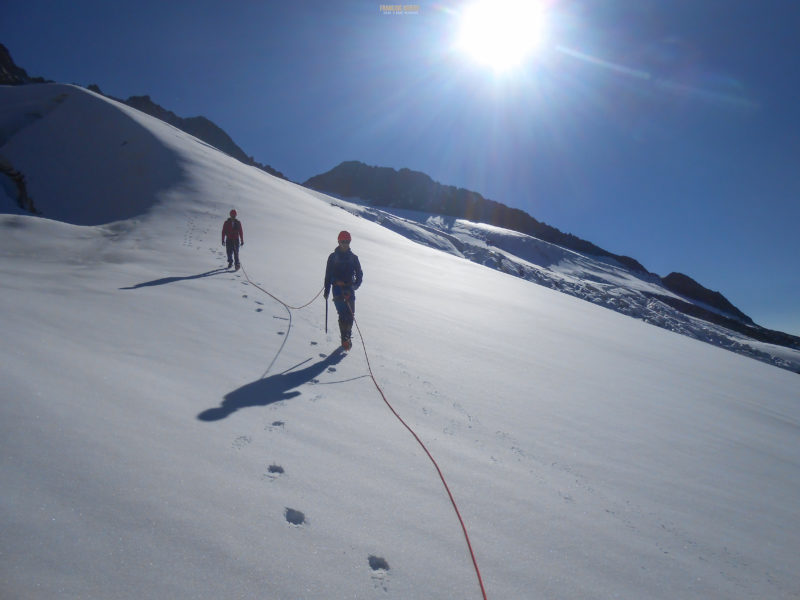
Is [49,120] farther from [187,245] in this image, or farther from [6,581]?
[6,581]

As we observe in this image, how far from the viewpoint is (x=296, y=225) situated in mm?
16625

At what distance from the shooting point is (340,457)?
9.27ft

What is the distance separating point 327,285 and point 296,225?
38.1ft

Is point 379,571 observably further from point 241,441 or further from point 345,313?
point 345,313

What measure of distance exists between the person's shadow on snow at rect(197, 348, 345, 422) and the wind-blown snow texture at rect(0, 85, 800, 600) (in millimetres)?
24

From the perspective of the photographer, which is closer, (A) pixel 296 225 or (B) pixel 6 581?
(B) pixel 6 581

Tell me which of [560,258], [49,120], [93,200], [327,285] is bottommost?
[93,200]

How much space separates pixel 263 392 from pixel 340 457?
1.22 m

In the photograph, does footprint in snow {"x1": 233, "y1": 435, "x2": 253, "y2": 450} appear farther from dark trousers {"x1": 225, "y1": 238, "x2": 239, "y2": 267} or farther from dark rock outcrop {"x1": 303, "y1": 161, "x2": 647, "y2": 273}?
dark rock outcrop {"x1": 303, "y1": 161, "x2": 647, "y2": 273}

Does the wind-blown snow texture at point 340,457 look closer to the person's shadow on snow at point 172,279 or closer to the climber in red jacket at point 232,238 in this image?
the person's shadow on snow at point 172,279

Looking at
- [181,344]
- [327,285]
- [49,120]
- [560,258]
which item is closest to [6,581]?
[181,344]

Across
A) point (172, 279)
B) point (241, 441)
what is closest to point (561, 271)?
point (172, 279)

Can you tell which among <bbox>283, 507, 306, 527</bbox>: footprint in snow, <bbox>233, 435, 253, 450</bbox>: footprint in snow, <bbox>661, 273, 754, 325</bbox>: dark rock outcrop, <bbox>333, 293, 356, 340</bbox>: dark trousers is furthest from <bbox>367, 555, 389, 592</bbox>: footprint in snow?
<bbox>661, 273, 754, 325</bbox>: dark rock outcrop

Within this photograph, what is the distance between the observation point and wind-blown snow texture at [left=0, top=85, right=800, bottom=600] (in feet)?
6.10
